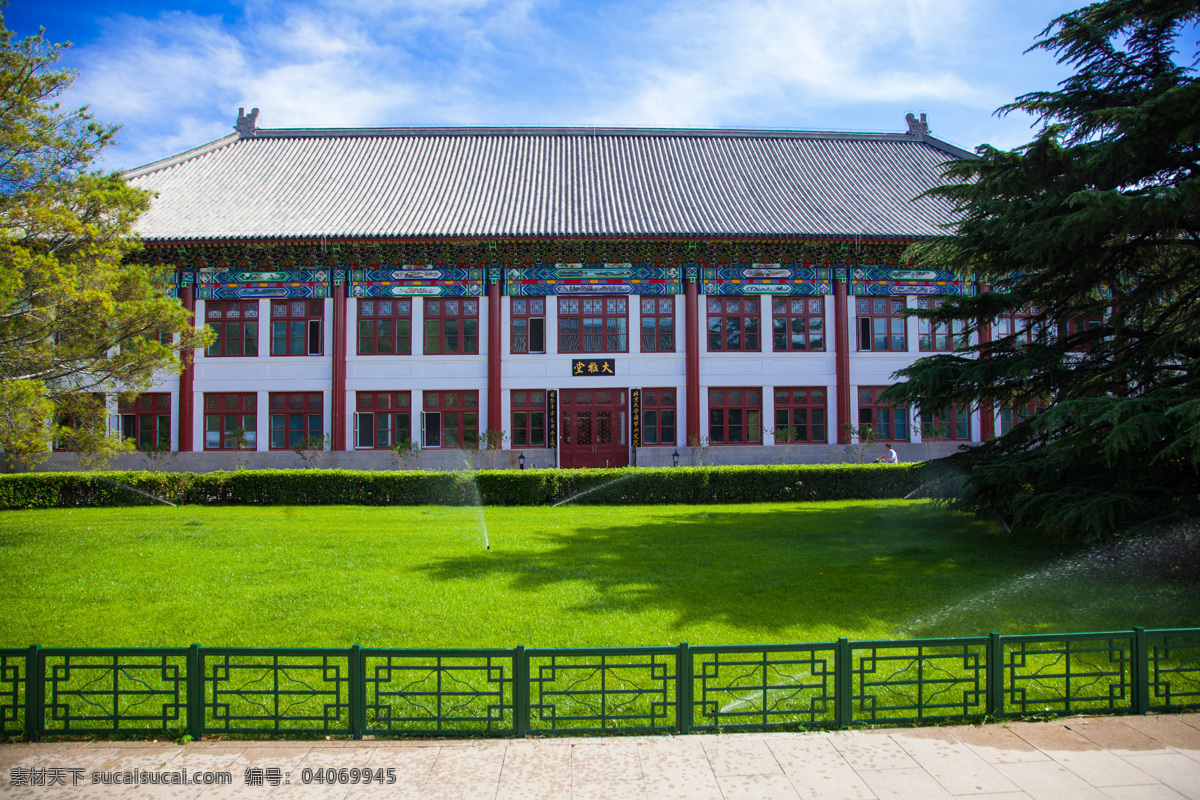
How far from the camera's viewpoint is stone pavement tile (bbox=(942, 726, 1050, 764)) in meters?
4.14

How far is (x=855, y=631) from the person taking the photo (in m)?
6.26

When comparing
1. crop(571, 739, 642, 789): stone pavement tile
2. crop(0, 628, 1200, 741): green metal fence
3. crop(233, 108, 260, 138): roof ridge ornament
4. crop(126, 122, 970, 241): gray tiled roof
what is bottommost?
crop(571, 739, 642, 789): stone pavement tile

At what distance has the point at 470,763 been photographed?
13.4ft

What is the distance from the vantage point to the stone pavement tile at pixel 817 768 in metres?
3.80

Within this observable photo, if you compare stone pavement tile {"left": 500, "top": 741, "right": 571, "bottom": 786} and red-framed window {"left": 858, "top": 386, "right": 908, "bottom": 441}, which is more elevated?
red-framed window {"left": 858, "top": 386, "right": 908, "bottom": 441}

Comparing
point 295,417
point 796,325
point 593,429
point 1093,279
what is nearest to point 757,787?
point 1093,279

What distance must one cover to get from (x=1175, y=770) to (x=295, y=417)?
19.6 metres

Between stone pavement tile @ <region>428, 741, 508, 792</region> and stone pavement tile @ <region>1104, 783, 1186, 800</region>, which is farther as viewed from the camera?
stone pavement tile @ <region>428, 741, 508, 792</region>

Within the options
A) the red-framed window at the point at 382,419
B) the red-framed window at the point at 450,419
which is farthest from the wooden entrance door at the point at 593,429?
the red-framed window at the point at 382,419

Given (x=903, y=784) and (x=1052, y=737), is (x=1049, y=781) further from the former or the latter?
(x=903, y=784)

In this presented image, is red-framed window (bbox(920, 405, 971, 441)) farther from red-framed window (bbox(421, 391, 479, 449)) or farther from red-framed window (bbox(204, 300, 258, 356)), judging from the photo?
red-framed window (bbox(204, 300, 258, 356))

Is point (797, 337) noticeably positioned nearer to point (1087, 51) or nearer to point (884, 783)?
point (1087, 51)

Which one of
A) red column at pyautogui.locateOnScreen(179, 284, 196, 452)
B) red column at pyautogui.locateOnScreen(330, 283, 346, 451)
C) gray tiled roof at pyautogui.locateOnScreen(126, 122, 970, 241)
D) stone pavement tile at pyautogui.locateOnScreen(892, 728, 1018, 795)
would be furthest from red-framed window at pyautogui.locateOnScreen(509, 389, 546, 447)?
stone pavement tile at pyautogui.locateOnScreen(892, 728, 1018, 795)

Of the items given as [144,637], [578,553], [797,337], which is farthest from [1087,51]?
[144,637]
